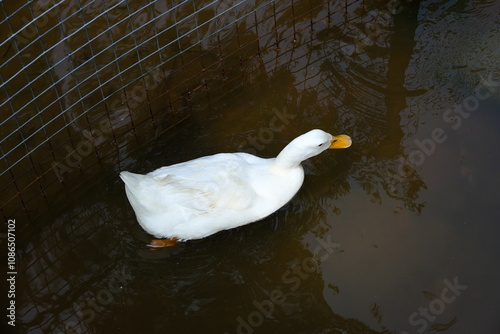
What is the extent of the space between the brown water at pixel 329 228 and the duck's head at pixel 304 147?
372 mm

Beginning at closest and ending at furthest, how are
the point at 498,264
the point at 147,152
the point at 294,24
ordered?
the point at 498,264, the point at 147,152, the point at 294,24

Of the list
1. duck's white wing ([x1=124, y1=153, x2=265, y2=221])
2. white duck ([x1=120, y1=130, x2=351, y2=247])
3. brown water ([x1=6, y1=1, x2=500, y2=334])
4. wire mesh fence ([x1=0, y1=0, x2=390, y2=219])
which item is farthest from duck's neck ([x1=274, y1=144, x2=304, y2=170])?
wire mesh fence ([x1=0, y1=0, x2=390, y2=219])

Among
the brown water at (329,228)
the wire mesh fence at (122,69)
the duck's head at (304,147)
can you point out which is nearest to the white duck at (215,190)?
the duck's head at (304,147)

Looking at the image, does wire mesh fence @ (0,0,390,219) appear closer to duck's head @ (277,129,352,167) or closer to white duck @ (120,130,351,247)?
white duck @ (120,130,351,247)

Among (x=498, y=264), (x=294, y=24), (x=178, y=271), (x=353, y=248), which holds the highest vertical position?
(x=294, y=24)

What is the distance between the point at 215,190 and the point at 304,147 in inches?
24.9

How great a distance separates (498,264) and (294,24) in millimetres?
2425

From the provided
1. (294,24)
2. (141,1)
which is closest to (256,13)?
(294,24)

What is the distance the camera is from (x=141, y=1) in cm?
581

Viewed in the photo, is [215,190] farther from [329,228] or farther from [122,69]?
[122,69]

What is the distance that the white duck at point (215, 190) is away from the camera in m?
4.45

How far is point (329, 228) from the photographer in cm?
476

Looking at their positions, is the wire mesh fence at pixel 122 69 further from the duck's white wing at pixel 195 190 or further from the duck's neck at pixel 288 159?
the duck's neck at pixel 288 159

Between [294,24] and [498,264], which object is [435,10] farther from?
[498,264]
